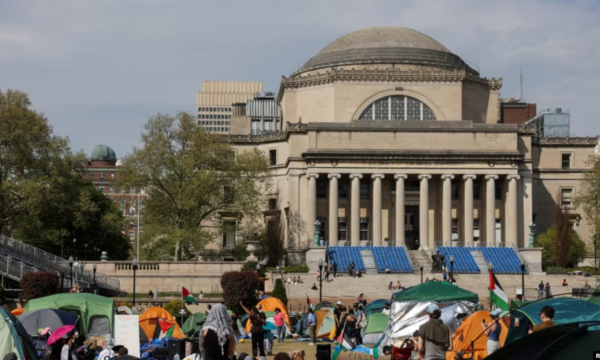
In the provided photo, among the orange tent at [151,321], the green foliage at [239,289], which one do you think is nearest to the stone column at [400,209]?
the green foliage at [239,289]

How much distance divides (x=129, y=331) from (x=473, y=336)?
10271mm

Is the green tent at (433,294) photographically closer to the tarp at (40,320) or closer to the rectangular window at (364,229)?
the tarp at (40,320)

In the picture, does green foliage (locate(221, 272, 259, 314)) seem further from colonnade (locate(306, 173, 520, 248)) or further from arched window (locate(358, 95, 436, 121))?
arched window (locate(358, 95, 436, 121))

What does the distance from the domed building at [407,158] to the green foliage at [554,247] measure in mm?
1577

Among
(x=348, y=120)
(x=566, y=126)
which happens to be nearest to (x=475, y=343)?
(x=348, y=120)

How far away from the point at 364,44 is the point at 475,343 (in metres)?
71.3

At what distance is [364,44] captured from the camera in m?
96.8

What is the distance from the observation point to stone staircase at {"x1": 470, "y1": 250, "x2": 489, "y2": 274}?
7625 cm

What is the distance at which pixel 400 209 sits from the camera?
84625 mm

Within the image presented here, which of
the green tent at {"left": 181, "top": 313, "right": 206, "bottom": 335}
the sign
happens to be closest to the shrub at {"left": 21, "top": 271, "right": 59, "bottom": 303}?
the green tent at {"left": 181, "top": 313, "right": 206, "bottom": 335}

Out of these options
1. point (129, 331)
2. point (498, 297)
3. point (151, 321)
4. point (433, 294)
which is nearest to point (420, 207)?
point (151, 321)

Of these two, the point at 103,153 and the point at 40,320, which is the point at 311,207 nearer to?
the point at 40,320

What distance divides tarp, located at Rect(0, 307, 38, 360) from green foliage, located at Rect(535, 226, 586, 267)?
66.7 m

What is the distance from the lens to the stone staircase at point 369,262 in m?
75.1
